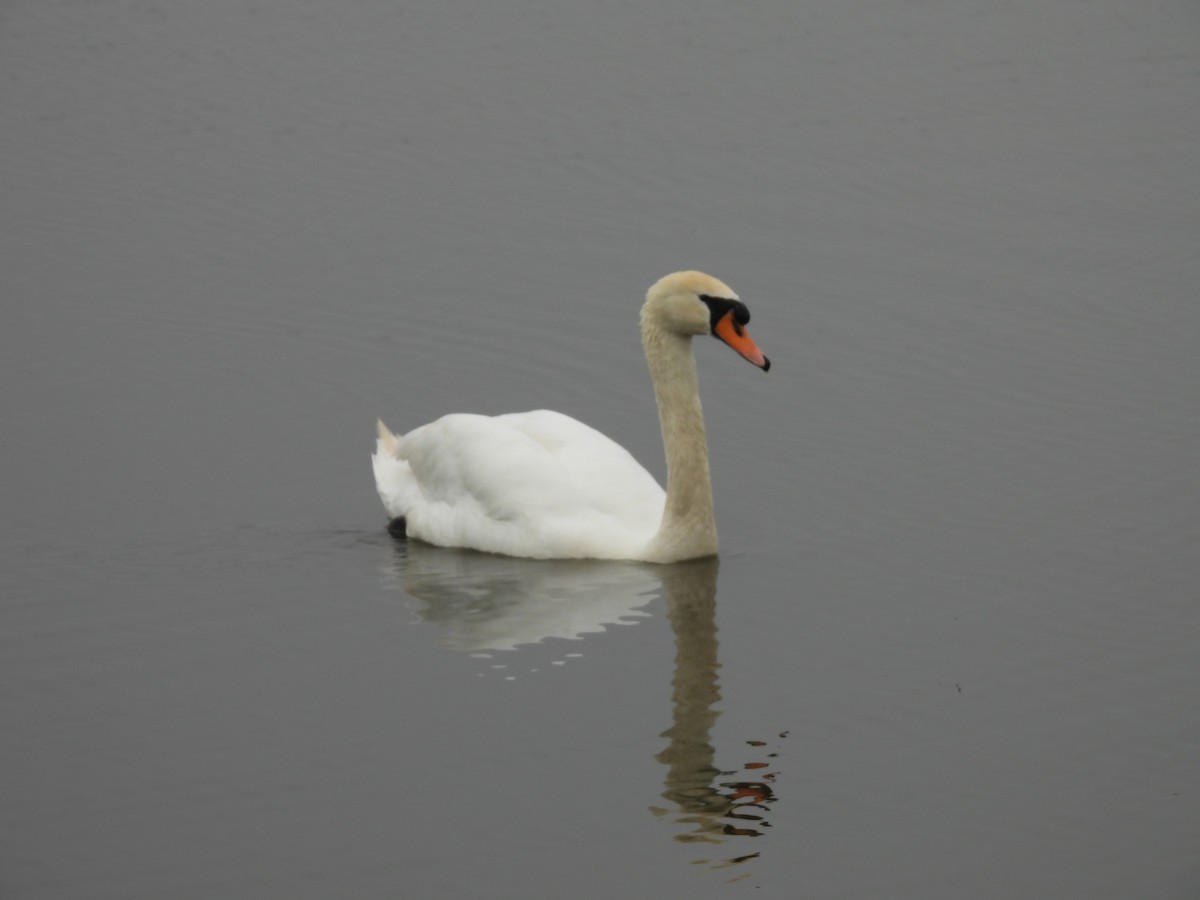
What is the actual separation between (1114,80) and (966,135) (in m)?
2.64

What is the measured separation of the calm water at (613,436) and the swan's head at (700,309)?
4.03 feet

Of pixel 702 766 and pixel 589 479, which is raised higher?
pixel 589 479

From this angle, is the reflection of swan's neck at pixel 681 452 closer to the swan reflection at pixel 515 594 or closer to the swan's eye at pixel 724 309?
the swan reflection at pixel 515 594

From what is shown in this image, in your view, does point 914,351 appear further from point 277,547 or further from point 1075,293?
point 277,547

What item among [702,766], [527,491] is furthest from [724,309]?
[702,766]

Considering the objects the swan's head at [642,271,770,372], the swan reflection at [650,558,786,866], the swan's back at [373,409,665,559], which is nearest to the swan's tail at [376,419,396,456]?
the swan's back at [373,409,665,559]

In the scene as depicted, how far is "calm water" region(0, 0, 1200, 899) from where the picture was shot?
26.1 ft

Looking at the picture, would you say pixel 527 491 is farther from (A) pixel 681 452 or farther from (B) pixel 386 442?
(B) pixel 386 442

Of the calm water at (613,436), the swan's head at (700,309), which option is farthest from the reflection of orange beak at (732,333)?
the calm water at (613,436)

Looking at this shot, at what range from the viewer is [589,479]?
37.1 ft

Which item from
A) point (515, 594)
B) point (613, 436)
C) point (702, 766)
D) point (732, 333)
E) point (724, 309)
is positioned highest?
point (613, 436)

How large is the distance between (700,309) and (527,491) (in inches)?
54.4

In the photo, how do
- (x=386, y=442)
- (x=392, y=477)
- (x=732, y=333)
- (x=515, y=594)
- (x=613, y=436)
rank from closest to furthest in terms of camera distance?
1. (x=515, y=594)
2. (x=732, y=333)
3. (x=392, y=477)
4. (x=386, y=442)
5. (x=613, y=436)

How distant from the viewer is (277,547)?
11.1 metres
